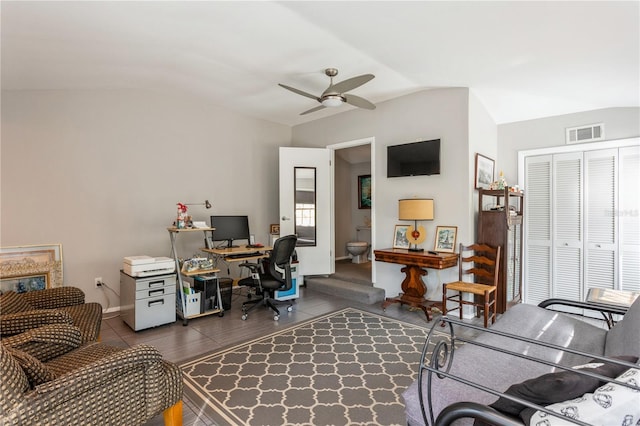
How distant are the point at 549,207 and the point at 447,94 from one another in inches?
78.9

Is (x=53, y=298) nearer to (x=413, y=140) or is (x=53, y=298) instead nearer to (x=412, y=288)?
(x=412, y=288)

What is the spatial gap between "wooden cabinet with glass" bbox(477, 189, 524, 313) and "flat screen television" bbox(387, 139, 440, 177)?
0.67 meters

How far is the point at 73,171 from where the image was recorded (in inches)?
147

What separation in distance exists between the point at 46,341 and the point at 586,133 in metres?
5.44

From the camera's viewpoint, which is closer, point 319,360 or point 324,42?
point 319,360

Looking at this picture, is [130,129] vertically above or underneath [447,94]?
underneath

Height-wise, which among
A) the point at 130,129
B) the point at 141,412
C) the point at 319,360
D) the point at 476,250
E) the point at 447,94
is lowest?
the point at 319,360

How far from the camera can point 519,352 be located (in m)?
1.80

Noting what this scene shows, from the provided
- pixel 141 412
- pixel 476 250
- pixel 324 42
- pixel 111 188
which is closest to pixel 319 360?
pixel 141 412

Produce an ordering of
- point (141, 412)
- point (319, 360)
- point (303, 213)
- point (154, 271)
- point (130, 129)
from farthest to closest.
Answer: point (303, 213) < point (130, 129) < point (154, 271) < point (319, 360) < point (141, 412)

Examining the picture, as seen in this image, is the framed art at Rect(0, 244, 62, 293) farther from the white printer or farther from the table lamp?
the table lamp

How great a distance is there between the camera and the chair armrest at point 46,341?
1.68m

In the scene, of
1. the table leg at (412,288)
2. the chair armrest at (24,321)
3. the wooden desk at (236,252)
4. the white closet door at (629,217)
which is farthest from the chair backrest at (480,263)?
the chair armrest at (24,321)

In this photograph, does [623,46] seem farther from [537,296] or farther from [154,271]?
[154,271]
